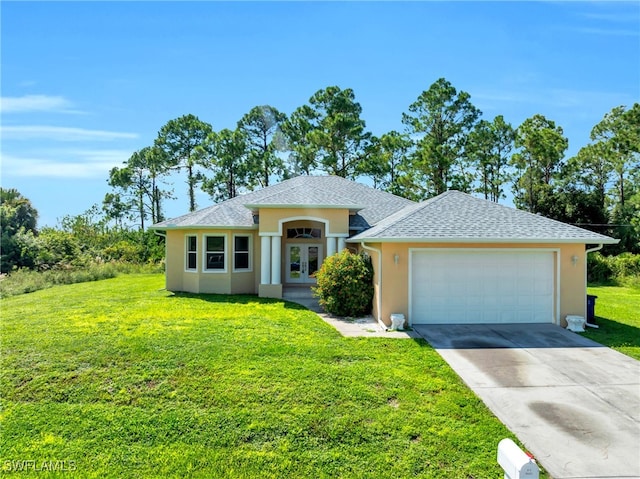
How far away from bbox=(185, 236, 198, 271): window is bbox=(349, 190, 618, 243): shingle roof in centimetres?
806

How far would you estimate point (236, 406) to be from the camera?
21.1ft

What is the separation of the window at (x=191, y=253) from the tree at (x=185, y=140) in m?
22.3

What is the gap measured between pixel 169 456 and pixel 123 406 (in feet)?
5.76

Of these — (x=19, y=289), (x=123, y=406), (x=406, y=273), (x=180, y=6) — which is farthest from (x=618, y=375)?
(x=19, y=289)

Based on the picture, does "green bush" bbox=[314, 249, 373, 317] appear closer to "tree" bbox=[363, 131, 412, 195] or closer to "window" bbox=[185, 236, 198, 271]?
"window" bbox=[185, 236, 198, 271]

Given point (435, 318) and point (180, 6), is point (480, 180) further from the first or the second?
point (180, 6)

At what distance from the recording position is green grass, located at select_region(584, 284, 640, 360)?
9973 mm

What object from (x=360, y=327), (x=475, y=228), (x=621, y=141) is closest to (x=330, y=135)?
(x=621, y=141)

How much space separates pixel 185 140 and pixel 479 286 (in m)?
35.0

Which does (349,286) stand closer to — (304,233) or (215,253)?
(304,233)

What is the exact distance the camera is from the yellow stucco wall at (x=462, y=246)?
38.5 feet

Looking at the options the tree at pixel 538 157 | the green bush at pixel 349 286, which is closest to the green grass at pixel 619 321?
the green bush at pixel 349 286

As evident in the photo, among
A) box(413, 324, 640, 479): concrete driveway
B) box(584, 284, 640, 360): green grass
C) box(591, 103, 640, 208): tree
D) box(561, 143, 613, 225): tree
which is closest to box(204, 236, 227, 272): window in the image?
box(413, 324, 640, 479): concrete driveway

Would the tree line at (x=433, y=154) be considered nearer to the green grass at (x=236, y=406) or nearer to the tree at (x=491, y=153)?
the tree at (x=491, y=153)
